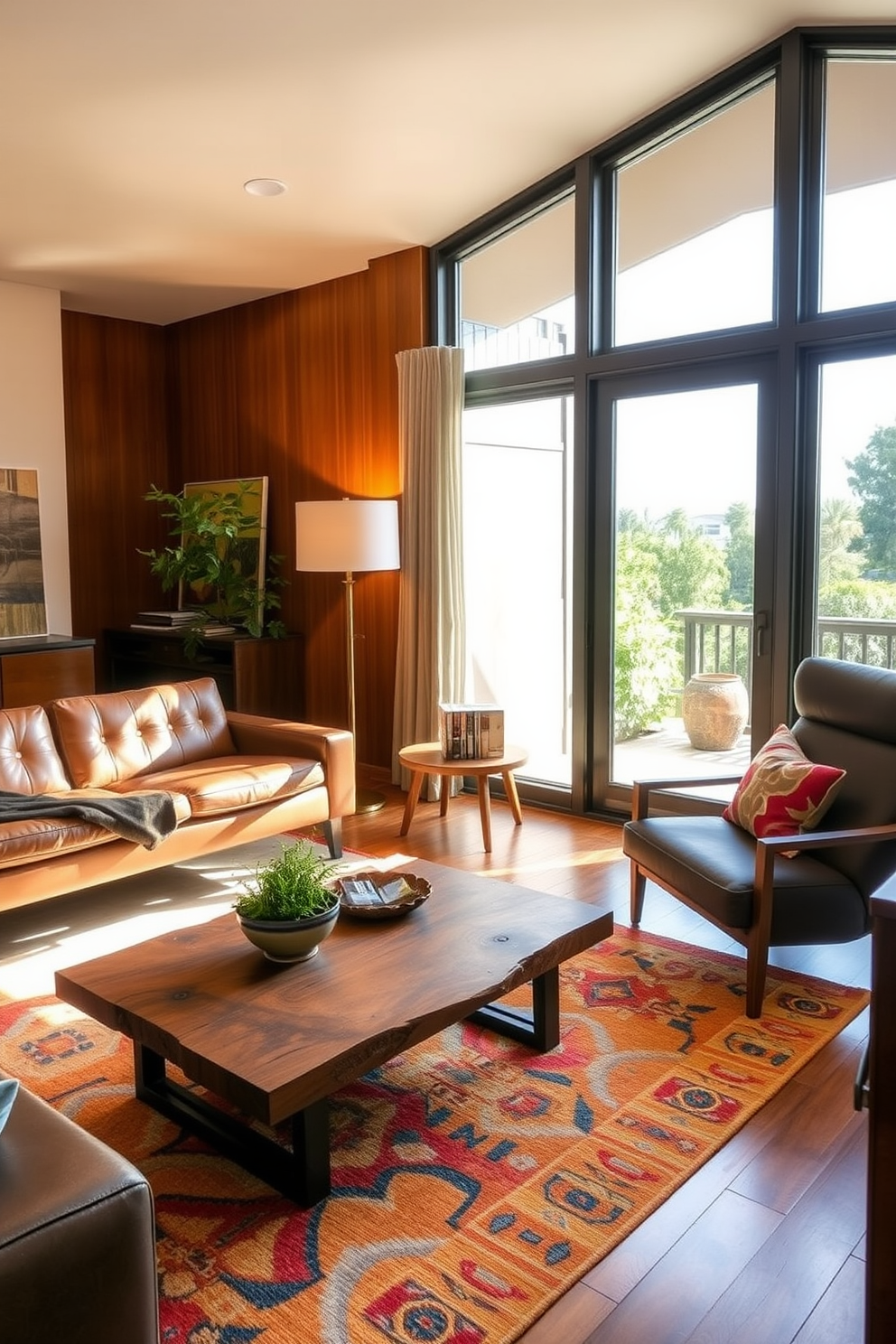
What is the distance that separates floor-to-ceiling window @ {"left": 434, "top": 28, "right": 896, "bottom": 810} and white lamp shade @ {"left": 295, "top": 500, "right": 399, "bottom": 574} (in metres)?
0.62

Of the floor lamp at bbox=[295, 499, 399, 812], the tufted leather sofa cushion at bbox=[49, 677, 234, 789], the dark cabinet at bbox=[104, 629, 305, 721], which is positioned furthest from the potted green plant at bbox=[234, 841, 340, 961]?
the dark cabinet at bbox=[104, 629, 305, 721]

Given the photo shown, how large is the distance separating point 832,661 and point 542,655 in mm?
2110

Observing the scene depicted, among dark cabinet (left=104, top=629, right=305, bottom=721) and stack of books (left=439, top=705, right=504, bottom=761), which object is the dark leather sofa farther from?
dark cabinet (left=104, top=629, right=305, bottom=721)

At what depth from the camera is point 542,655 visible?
17.8ft

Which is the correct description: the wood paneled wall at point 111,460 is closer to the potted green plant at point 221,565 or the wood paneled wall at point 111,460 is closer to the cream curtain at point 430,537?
the potted green plant at point 221,565

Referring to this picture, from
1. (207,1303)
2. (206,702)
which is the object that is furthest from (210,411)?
(207,1303)

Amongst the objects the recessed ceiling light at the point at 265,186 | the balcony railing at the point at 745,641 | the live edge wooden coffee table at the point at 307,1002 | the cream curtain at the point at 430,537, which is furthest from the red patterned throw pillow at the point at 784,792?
the recessed ceiling light at the point at 265,186

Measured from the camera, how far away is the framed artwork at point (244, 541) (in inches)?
253

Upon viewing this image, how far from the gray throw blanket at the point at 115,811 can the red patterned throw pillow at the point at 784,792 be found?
193cm

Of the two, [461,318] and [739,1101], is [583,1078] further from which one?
[461,318]

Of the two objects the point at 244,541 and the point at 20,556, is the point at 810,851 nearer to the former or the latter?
the point at 244,541

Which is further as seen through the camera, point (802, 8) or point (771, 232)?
point (771, 232)

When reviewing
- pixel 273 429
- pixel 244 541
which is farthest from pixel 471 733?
pixel 273 429

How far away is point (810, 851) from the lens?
317 centimetres
